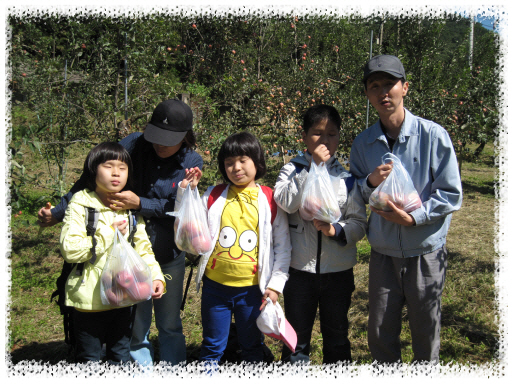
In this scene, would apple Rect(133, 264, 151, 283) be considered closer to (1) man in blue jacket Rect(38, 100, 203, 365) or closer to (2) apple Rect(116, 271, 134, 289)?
(2) apple Rect(116, 271, 134, 289)

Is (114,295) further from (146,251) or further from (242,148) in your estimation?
(242,148)

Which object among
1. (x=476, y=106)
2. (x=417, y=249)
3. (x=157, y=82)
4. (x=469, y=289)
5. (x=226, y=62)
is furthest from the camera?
(x=476, y=106)

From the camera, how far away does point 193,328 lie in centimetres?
333

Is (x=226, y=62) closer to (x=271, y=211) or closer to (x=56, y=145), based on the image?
(x=56, y=145)

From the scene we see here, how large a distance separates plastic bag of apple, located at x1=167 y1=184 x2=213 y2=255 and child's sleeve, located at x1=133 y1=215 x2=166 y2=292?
0.22 m

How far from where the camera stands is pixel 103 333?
214cm

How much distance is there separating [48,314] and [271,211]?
8.17 feet

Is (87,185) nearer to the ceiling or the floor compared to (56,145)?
nearer to the floor

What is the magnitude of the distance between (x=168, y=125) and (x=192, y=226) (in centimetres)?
58

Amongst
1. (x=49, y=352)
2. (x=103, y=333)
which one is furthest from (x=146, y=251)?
(x=49, y=352)

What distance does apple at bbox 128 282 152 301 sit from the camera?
1.97m

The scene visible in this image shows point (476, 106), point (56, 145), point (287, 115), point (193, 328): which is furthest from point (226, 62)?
point (476, 106)

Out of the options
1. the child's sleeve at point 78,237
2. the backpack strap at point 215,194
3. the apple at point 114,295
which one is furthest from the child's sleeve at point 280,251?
the child's sleeve at point 78,237

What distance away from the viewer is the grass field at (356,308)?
295cm
